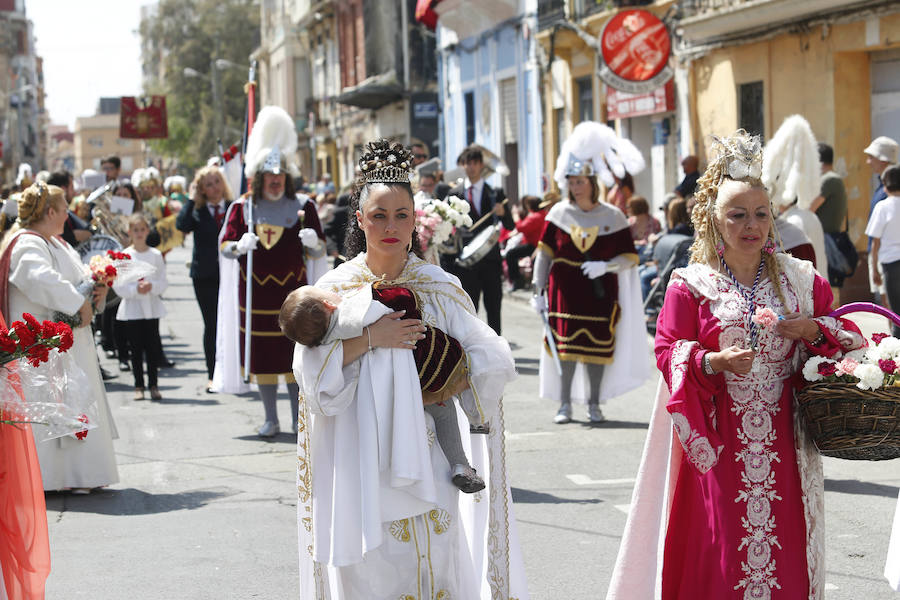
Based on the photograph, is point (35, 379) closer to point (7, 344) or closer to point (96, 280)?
point (7, 344)

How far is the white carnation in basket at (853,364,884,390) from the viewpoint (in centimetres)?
398

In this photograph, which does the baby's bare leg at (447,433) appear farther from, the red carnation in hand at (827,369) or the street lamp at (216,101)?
the street lamp at (216,101)

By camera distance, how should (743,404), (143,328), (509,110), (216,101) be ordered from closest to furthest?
(743,404) → (143,328) → (509,110) → (216,101)

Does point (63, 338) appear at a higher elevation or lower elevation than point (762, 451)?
higher

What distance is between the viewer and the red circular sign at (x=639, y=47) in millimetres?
18609

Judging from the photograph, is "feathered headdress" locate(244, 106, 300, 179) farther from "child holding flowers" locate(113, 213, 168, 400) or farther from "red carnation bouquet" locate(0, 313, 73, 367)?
"red carnation bouquet" locate(0, 313, 73, 367)

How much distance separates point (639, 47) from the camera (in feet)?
61.4

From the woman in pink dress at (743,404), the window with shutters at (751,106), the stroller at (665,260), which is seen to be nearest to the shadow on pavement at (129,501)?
the woman in pink dress at (743,404)

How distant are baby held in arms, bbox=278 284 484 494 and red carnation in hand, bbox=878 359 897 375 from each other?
4.30 ft

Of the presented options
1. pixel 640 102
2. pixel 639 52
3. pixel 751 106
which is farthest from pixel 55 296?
pixel 640 102

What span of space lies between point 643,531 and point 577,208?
4816mm

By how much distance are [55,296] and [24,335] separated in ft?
9.31

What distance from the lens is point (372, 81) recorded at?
1479 inches

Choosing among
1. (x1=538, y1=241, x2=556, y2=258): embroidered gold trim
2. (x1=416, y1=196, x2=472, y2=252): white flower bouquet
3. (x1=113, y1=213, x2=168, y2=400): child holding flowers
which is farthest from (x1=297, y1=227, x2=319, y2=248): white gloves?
(x1=113, y1=213, x2=168, y2=400): child holding flowers
